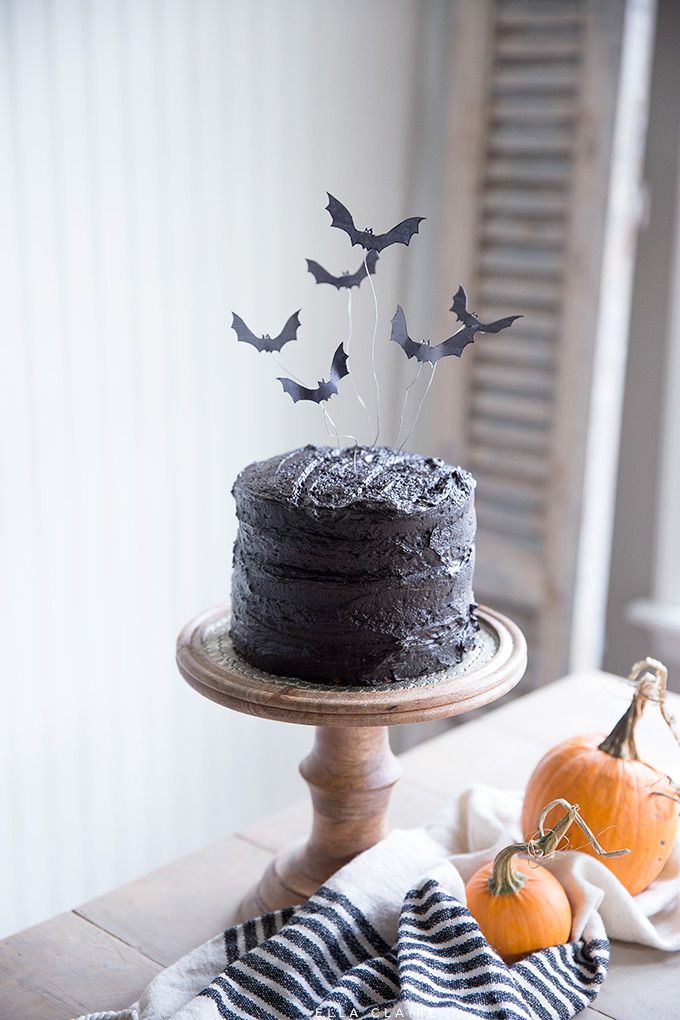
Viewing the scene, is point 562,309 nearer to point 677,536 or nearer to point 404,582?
point 677,536

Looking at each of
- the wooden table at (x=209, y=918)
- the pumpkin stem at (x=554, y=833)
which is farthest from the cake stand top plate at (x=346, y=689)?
the wooden table at (x=209, y=918)

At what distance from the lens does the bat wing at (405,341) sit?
3.44ft

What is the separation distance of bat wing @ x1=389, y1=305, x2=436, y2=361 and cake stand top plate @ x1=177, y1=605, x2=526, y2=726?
0.99 feet

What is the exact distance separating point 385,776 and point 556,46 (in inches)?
58.4

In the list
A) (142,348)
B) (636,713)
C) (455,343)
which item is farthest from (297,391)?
(142,348)

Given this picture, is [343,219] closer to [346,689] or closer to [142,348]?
[346,689]

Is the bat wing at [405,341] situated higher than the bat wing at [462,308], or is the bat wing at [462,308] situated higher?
the bat wing at [462,308]

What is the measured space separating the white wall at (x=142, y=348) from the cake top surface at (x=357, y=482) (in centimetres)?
69

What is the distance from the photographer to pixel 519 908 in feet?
3.22

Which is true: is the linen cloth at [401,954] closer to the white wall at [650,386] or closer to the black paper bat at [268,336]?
the black paper bat at [268,336]

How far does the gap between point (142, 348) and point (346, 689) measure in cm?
94

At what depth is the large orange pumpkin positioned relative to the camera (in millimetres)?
1074

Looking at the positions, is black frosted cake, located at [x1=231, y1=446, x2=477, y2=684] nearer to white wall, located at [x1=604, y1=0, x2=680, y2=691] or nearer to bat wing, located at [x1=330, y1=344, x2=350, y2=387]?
bat wing, located at [x1=330, y1=344, x2=350, y2=387]

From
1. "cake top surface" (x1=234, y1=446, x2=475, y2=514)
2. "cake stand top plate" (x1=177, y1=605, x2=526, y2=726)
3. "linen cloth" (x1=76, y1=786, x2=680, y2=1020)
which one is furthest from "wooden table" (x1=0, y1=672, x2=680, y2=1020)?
"cake top surface" (x1=234, y1=446, x2=475, y2=514)
